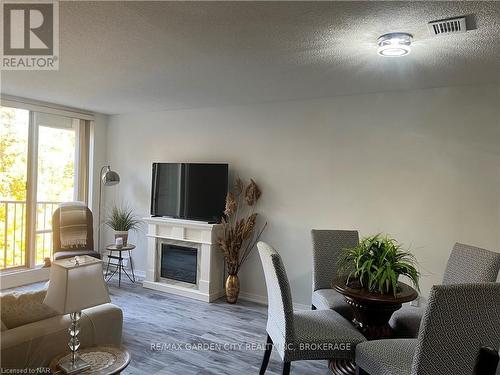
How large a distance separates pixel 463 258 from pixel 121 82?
3.46 m

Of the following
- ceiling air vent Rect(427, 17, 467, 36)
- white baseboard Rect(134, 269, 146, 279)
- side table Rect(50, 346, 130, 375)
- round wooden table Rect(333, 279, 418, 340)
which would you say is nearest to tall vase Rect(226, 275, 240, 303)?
white baseboard Rect(134, 269, 146, 279)

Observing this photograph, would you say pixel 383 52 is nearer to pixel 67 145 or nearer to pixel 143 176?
pixel 143 176

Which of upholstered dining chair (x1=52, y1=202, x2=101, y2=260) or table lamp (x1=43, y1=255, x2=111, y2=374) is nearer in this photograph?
table lamp (x1=43, y1=255, x2=111, y2=374)

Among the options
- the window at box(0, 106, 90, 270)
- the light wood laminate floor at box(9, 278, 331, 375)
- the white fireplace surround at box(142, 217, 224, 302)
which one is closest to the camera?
the light wood laminate floor at box(9, 278, 331, 375)

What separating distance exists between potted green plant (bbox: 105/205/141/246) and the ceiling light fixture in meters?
4.13

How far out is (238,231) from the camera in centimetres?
440

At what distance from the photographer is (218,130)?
482cm

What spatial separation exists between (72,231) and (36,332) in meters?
3.05

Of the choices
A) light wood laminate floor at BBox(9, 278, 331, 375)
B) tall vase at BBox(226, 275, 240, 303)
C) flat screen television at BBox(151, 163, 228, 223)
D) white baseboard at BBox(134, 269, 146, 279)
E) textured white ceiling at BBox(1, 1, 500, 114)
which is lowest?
light wood laminate floor at BBox(9, 278, 331, 375)

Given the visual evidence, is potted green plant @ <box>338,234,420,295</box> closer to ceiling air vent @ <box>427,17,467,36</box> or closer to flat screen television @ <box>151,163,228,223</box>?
ceiling air vent @ <box>427,17,467,36</box>

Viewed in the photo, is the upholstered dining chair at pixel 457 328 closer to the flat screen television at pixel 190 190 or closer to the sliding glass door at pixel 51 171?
the flat screen television at pixel 190 190

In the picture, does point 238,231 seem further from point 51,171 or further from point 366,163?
point 51,171

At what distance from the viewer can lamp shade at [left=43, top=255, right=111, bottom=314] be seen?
67.4 inches

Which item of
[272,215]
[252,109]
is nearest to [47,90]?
[252,109]
